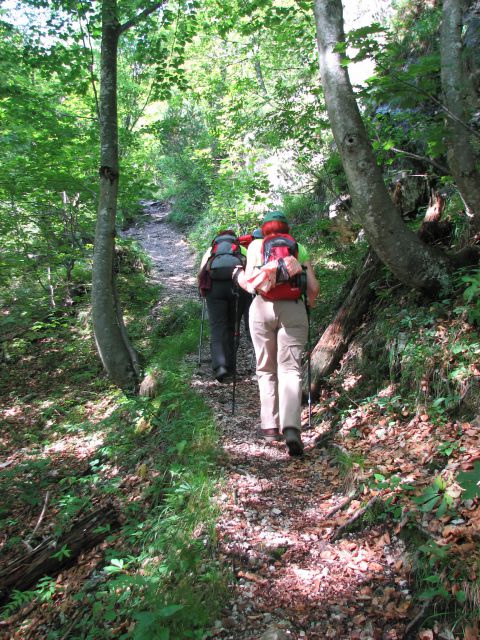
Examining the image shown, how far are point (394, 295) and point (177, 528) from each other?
3.93 meters

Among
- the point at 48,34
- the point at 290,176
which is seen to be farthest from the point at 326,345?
the point at 290,176

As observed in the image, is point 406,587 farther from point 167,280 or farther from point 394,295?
point 167,280

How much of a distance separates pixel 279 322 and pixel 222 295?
6.11ft

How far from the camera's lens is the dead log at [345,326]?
5871 mm

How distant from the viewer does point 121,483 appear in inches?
201

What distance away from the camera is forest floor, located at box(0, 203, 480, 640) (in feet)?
8.50

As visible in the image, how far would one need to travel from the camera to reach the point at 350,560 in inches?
120

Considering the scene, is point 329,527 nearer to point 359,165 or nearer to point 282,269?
point 282,269

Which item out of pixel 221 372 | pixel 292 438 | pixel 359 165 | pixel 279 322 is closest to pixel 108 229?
pixel 221 372

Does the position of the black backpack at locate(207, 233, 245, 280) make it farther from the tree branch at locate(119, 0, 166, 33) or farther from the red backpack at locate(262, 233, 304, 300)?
the tree branch at locate(119, 0, 166, 33)

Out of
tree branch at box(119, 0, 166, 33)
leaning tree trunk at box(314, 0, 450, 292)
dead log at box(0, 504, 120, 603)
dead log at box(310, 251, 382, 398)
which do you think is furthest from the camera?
tree branch at box(119, 0, 166, 33)

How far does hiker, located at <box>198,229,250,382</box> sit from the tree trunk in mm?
2201

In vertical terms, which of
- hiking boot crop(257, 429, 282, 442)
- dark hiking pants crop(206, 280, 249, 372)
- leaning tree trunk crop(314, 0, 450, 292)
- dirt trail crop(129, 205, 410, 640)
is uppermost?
leaning tree trunk crop(314, 0, 450, 292)

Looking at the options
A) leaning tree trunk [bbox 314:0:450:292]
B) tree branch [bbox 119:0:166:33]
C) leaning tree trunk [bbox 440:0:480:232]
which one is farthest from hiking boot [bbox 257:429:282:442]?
tree branch [bbox 119:0:166:33]
